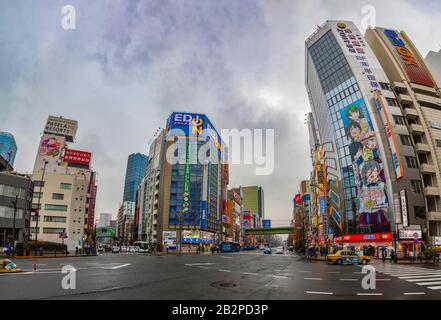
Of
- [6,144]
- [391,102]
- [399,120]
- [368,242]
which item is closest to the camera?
[368,242]

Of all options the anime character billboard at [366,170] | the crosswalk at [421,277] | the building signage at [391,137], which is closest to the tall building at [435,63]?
the anime character billboard at [366,170]

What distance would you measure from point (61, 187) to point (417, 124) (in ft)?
303

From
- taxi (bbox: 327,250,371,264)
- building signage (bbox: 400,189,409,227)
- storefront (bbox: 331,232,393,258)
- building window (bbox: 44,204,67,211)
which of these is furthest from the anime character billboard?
building window (bbox: 44,204,67,211)

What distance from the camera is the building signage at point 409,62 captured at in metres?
71.4

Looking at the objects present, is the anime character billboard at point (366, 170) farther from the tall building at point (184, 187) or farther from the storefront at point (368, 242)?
the tall building at point (184, 187)

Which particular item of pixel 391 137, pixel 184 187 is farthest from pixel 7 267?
pixel 184 187

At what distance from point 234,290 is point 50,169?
3717 inches

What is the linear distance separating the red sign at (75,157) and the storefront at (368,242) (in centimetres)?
7813

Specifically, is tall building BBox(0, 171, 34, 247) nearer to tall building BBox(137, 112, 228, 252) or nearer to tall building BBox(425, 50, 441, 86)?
tall building BBox(137, 112, 228, 252)

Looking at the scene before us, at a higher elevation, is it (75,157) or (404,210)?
(75,157)

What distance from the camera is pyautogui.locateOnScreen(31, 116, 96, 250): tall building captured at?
81.7 m

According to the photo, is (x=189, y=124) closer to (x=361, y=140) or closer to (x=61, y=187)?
(x=61, y=187)

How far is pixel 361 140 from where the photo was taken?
6588 cm

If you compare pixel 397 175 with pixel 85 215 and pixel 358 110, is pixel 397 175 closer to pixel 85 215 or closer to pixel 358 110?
pixel 358 110
